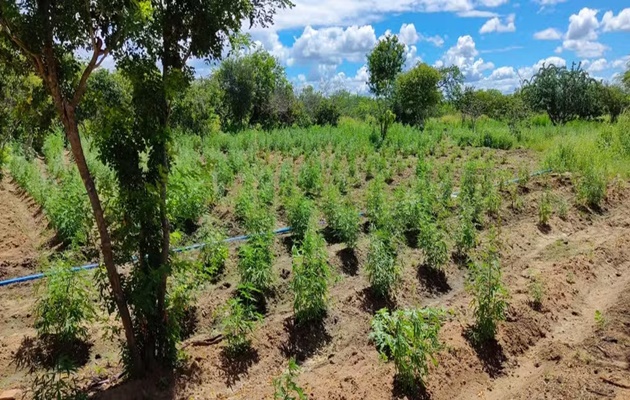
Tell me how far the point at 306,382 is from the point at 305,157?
32.7 ft

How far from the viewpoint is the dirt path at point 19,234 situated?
7.05m

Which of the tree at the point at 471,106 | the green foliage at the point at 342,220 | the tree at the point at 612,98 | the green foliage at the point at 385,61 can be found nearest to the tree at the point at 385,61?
the green foliage at the point at 385,61

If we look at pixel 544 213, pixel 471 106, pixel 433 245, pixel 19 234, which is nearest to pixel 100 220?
pixel 433 245

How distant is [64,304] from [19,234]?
15.5ft

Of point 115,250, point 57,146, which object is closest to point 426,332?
point 115,250

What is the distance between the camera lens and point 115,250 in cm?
420

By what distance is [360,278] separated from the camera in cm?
650

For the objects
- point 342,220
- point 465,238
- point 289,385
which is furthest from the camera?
point 465,238

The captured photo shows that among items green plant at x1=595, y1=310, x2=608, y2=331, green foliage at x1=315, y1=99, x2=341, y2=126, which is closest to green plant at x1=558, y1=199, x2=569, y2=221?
green plant at x1=595, y1=310, x2=608, y2=331

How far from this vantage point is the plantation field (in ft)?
15.1

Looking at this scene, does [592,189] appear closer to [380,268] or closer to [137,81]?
[380,268]

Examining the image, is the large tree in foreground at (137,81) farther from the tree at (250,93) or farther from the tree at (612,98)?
the tree at (612,98)

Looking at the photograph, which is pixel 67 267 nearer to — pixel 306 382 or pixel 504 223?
pixel 306 382

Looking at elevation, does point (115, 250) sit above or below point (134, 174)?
below
